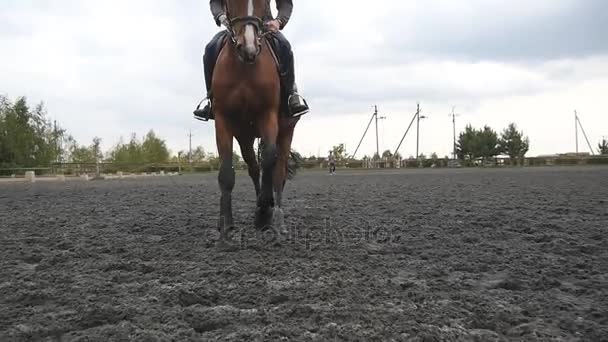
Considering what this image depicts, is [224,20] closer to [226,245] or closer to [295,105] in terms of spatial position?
[295,105]

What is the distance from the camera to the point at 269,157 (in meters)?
4.71

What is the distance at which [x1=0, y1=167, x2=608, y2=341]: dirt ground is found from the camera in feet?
6.93

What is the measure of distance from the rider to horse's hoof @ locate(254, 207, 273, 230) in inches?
46.1

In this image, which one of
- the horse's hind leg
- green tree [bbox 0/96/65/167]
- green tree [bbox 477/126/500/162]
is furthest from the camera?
green tree [bbox 477/126/500/162]

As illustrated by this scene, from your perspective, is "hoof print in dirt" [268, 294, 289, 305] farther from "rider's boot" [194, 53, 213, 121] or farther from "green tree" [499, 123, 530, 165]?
"green tree" [499, 123, 530, 165]

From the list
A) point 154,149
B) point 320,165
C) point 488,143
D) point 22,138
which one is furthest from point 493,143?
point 22,138

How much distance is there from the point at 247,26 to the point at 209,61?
3.77 ft

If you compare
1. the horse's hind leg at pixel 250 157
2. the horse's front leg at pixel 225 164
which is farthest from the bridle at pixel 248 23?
the horse's hind leg at pixel 250 157

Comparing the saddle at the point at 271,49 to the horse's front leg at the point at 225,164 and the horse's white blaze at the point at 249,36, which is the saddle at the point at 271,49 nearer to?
the horse's white blaze at the point at 249,36

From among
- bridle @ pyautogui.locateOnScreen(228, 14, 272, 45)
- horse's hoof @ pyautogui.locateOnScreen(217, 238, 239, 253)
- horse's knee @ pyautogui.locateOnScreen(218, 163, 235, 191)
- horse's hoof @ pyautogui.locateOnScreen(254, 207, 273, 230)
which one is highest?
bridle @ pyautogui.locateOnScreen(228, 14, 272, 45)

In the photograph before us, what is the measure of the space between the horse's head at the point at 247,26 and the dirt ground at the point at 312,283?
171 cm

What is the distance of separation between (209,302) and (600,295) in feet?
7.23

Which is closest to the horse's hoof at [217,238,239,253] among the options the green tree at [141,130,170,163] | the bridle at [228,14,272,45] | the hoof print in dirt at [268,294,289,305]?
the hoof print in dirt at [268,294,289,305]

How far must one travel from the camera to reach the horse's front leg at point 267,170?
465cm
